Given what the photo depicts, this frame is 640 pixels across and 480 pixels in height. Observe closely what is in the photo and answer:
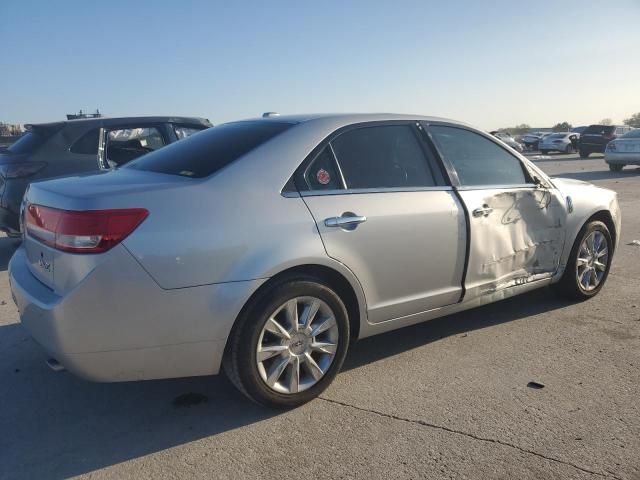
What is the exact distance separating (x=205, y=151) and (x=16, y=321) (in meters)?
2.40

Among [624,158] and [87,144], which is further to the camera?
[624,158]

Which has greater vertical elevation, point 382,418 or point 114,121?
point 114,121

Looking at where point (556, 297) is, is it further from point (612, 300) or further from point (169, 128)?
point (169, 128)

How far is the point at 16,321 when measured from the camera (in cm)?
452

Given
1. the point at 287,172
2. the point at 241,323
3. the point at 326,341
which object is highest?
the point at 287,172

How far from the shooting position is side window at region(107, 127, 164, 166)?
22.4ft

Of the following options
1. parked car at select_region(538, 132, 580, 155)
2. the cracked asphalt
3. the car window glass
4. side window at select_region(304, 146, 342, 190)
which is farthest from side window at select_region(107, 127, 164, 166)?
parked car at select_region(538, 132, 580, 155)

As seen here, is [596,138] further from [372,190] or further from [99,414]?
[99,414]

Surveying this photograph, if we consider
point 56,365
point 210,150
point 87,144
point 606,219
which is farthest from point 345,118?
point 87,144

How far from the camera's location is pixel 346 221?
3.15m

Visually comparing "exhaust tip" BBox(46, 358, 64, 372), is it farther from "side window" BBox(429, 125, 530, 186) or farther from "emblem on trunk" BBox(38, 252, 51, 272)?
"side window" BBox(429, 125, 530, 186)

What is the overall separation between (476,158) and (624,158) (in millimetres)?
15555

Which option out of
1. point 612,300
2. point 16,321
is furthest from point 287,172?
point 612,300

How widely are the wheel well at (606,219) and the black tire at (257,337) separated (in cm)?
291
